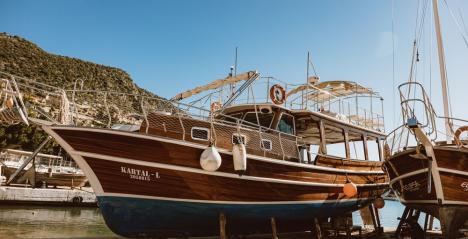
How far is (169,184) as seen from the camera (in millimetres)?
7344

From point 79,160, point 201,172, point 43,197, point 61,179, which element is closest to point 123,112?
point 79,160

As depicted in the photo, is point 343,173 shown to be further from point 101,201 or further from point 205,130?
point 101,201

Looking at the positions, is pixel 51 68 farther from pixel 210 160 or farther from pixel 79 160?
pixel 210 160

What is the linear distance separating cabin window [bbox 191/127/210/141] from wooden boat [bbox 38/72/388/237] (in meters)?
0.03

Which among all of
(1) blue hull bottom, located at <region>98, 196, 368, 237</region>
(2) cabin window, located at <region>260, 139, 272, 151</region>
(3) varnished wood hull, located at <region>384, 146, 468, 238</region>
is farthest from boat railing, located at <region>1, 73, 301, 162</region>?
(3) varnished wood hull, located at <region>384, 146, 468, 238</region>

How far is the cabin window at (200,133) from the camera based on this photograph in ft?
26.3

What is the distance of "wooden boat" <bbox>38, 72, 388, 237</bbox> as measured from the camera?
23.3 feet

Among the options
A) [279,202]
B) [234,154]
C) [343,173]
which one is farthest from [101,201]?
[343,173]

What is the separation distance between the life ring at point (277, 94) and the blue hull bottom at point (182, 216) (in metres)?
3.12

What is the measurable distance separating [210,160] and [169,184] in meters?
1.16

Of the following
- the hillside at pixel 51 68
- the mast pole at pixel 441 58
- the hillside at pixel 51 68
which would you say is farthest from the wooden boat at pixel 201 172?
the hillside at pixel 51 68

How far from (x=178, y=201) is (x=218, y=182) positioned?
1.02 m

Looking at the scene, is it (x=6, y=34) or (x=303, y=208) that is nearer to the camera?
(x=303, y=208)

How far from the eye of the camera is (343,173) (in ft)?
33.6
